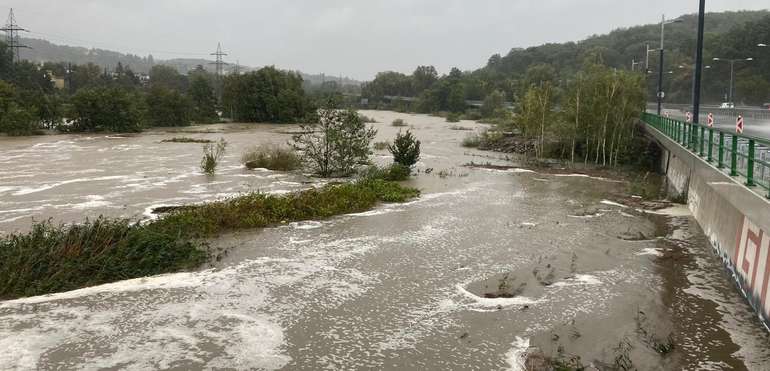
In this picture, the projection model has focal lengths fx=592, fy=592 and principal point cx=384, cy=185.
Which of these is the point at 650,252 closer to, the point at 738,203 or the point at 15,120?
the point at 738,203

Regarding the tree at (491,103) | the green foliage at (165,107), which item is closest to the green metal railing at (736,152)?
the green foliage at (165,107)

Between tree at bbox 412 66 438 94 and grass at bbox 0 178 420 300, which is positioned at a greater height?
tree at bbox 412 66 438 94

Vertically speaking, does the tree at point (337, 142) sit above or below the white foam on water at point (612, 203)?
above

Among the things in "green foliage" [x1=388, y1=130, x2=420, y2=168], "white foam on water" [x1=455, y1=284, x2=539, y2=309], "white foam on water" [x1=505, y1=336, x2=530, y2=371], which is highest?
"green foliage" [x1=388, y1=130, x2=420, y2=168]

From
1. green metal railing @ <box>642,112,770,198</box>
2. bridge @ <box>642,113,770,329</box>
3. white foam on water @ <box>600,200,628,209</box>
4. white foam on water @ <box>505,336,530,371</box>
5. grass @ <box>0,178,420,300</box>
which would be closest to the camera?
→ white foam on water @ <box>505,336,530,371</box>

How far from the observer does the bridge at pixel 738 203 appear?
9.16m

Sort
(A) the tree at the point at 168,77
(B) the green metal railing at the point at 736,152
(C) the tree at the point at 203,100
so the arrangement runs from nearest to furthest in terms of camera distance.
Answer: (B) the green metal railing at the point at 736,152 < (C) the tree at the point at 203,100 < (A) the tree at the point at 168,77

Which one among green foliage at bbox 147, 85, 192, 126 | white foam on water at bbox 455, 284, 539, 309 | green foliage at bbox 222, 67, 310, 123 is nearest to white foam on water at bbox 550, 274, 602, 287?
white foam on water at bbox 455, 284, 539, 309

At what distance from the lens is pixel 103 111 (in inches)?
1933

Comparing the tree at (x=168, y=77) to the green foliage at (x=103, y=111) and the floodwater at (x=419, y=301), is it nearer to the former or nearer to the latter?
the green foliage at (x=103, y=111)

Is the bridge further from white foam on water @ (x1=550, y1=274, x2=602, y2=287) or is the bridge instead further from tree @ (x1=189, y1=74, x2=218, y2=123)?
tree @ (x1=189, y1=74, x2=218, y2=123)

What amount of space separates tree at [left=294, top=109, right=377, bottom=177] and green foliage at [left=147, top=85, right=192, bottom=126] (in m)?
38.3

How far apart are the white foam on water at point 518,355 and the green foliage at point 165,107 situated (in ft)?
185

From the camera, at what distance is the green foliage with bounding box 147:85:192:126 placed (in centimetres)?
5906
